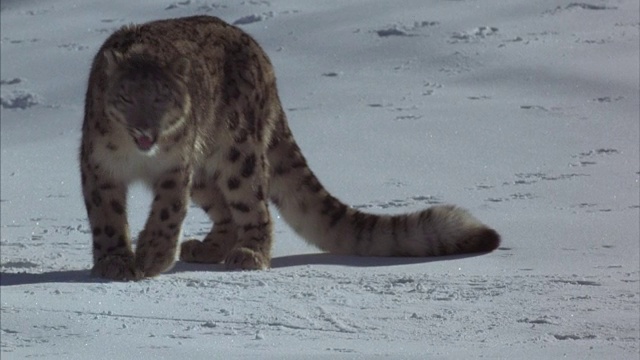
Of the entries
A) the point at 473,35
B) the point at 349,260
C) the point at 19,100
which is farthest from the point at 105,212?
the point at 473,35

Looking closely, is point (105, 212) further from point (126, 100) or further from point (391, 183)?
point (391, 183)

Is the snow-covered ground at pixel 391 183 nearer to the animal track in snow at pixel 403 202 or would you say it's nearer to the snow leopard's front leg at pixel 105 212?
the animal track in snow at pixel 403 202

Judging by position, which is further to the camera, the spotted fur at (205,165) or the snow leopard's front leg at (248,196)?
the snow leopard's front leg at (248,196)

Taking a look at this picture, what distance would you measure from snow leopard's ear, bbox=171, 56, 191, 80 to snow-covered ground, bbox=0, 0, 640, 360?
975 millimetres

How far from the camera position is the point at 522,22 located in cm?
1410

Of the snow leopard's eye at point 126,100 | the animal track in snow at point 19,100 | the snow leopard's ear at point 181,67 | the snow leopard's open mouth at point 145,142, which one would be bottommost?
the animal track in snow at point 19,100

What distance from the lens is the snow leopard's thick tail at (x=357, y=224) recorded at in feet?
27.3

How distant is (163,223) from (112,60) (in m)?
0.83

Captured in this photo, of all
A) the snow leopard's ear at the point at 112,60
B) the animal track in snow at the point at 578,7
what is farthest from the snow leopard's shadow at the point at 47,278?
the animal track in snow at the point at 578,7

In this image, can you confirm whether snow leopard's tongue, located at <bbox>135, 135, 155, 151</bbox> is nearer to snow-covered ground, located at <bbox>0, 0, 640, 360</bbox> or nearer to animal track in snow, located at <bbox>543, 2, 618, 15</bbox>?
snow-covered ground, located at <bbox>0, 0, 640, 360</bbox>

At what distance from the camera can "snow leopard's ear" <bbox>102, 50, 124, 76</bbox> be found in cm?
766

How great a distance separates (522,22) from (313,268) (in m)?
6.59

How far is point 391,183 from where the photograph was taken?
1032 cm

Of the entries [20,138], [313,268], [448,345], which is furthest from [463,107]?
[448,345]
